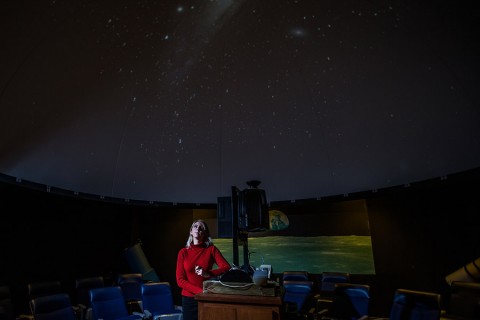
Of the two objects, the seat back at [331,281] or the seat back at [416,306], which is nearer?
the seat back at [416,306]

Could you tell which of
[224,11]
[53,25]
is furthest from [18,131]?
[224,11]

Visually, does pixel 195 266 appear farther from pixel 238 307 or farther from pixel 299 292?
pixel 299 292

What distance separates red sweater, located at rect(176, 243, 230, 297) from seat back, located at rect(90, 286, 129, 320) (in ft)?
7.40

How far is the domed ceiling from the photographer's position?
3986mm

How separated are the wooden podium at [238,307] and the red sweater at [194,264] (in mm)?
737

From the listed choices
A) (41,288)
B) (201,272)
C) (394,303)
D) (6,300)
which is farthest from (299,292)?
(6,300)

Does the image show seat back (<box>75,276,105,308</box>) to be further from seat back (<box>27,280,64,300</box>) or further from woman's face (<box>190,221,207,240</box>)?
woman's face (<box>190,221,207,240</box>)

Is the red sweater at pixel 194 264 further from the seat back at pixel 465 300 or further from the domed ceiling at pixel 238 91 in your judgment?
the seat back at pixel 465 300

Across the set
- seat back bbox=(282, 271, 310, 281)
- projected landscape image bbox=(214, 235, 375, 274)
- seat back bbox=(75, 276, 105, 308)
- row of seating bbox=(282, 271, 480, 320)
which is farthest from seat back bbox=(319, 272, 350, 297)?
seat back bbox=(75, 276, 105, 308)

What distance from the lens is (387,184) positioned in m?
6.87

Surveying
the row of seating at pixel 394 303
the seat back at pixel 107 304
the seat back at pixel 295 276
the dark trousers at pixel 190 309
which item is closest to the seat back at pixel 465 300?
the row of seating at pixel 394 303

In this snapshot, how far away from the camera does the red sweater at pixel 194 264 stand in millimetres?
2892

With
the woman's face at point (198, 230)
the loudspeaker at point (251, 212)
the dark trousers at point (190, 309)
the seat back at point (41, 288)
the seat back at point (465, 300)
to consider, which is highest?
the loudspeaker at point (251, 212)

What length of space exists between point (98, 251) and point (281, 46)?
6893mm
